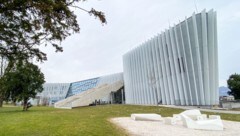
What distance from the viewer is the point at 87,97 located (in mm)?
54594

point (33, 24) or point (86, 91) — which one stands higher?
point (86, 91)

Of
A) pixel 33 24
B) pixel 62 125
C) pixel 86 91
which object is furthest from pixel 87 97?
pixel 33 24

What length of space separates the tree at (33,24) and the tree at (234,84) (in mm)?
38491

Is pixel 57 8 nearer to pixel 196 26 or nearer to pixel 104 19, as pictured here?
pixel 104 19

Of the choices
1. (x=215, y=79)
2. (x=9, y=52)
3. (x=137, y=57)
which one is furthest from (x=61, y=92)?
(x=9, y=52)

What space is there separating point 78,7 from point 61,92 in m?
111

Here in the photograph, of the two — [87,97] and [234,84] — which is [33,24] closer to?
[234,84]

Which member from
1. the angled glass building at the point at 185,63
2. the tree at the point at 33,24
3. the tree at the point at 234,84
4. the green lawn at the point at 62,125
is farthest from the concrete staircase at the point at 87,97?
the tree at the point at 33,24

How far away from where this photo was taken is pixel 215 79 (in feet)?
109

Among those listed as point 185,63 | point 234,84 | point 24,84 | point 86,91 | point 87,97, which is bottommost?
point 87,97

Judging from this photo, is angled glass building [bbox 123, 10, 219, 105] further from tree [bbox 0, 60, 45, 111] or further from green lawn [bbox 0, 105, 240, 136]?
tree [bbox 0, 60, 45, 111]

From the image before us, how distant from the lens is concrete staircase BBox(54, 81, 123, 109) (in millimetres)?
51713

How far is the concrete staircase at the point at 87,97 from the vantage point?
170 ft

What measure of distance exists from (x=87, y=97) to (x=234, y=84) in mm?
28148
